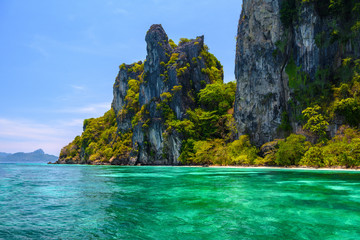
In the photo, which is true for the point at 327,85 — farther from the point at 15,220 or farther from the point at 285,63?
the point at 15,220

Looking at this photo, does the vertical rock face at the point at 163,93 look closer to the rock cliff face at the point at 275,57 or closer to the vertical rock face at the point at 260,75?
the rock cliff face at the point at 275,57

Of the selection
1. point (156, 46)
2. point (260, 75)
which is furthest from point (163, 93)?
point (260, 75)

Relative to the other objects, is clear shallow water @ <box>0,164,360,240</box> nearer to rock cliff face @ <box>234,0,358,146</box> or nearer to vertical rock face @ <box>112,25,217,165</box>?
rock cliff face @ <box>234,0,358,146</box>

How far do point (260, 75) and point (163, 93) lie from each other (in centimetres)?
2671

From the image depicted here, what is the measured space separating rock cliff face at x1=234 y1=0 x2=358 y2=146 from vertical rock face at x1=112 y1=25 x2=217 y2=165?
16324 millimetres

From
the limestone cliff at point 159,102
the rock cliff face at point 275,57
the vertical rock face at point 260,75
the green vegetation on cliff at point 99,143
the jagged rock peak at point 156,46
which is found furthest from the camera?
the green vegetation on cliff at point 99,143

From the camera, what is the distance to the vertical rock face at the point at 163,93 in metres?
60.7

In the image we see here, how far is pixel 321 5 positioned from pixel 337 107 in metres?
18.0

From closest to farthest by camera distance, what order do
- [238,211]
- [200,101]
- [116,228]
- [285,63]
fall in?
[116,228]
[238,211]
[285,63]
[200,101]

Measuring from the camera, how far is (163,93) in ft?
210

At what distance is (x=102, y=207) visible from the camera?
10.2 meters

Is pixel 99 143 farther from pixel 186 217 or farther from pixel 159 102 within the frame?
pixel 186 217

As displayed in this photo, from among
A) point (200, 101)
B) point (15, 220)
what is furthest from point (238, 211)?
point (200, 101)

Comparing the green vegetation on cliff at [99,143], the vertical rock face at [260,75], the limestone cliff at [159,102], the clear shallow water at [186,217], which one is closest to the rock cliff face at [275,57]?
the vertical rock face at [260,75]
